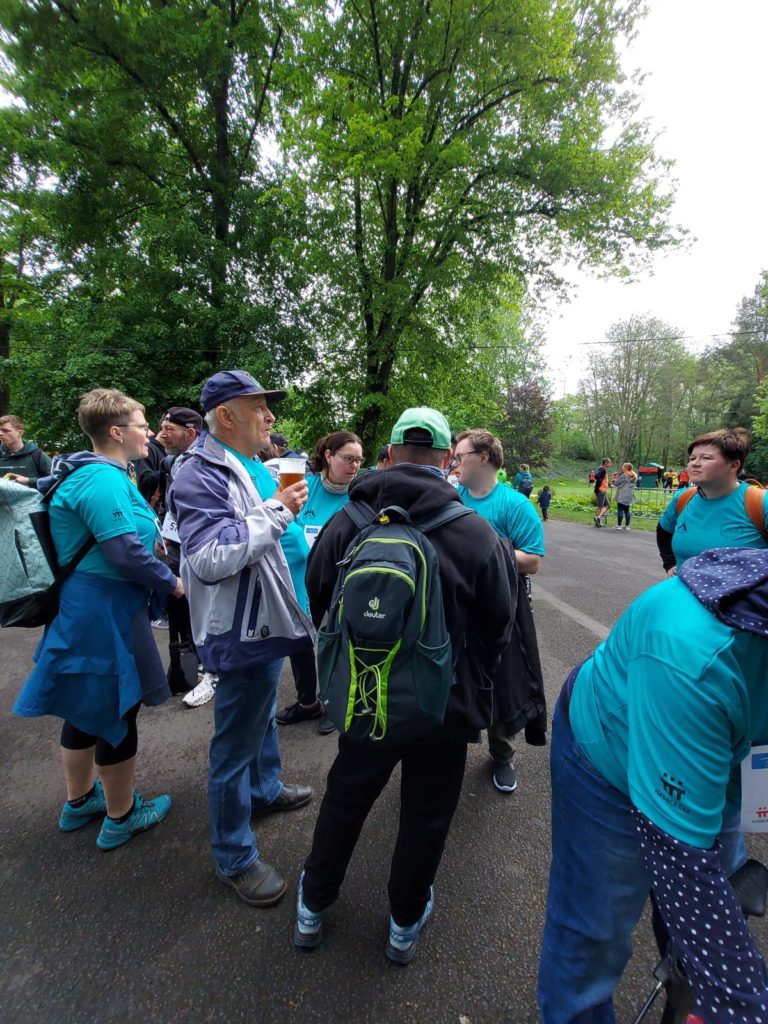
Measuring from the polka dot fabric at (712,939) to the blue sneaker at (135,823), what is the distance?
2398 millimetres

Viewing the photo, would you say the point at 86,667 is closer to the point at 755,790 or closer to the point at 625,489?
the point at 755,790

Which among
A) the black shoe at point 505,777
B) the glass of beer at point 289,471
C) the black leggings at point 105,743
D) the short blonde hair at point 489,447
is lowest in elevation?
the black shoe at point 505,777

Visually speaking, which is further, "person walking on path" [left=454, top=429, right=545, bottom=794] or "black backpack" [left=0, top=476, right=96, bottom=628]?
"person walking on path" [left=454, top=429, right=545, bottom=794]

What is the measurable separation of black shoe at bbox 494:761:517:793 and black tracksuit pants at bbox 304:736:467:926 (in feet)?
3.66

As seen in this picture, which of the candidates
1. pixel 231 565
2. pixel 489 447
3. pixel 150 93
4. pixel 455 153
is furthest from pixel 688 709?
pixel 150 93

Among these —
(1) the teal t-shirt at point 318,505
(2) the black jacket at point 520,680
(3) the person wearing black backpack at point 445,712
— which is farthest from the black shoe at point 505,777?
(1) the teal t-shirt at point 318,505

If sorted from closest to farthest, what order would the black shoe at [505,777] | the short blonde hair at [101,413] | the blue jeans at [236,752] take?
the blue jeans at [236,752], the short blonde hair at [101,413], the black shoe at [505,777]

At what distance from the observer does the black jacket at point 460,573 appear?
149 centimetres

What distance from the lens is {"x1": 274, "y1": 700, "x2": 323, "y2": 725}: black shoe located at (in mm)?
3355

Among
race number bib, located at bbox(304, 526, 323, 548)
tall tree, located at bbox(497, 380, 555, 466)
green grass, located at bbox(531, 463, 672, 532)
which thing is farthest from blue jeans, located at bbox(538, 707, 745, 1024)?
tall tree, located at bbox(497, 380, 555, 466)

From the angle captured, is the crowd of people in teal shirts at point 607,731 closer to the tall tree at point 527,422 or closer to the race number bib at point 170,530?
the race number bib at point 170,530

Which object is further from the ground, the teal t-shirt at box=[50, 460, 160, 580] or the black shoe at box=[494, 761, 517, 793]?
the teal t-shirt at box=[50, 460, 160, 580]

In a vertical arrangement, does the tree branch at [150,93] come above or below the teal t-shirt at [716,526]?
above

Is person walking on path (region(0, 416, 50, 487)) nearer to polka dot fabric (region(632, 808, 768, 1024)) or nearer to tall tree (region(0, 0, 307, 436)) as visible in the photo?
tall tree (region(0, 0, 307, 436))
